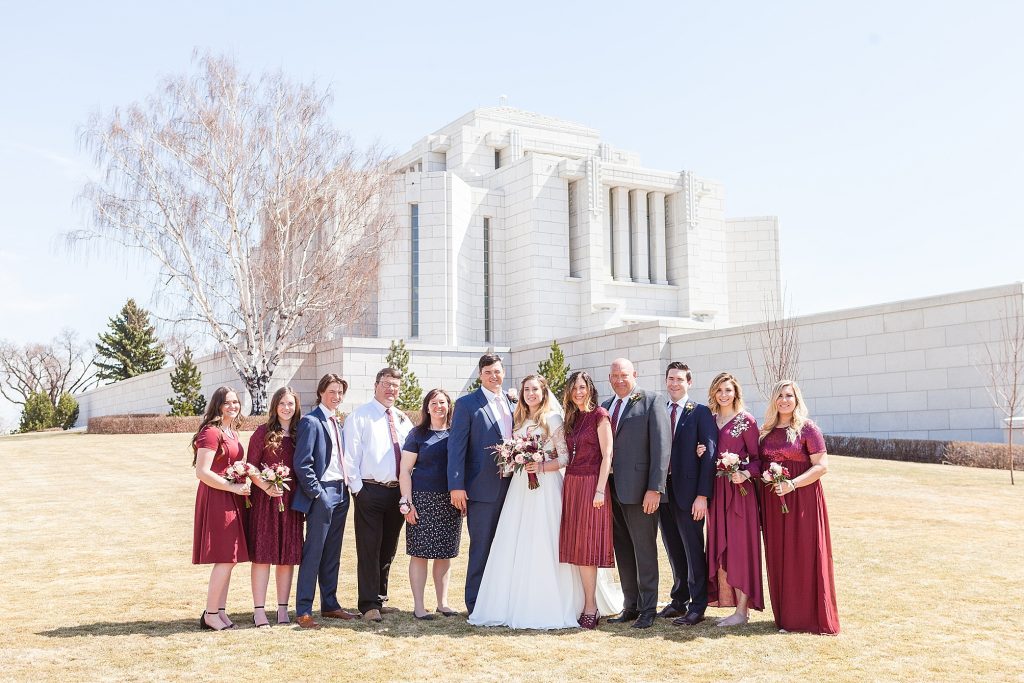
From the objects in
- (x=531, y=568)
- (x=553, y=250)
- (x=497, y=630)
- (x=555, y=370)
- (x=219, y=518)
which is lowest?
(x=497, y=630)

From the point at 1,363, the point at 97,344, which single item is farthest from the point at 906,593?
the point at 1,363

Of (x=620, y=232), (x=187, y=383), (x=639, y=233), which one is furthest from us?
(x=639, y=233)

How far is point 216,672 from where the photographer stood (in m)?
5.78

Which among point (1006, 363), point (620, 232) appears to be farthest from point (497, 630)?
point (620, 232)

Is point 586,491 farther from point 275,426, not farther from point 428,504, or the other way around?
point 275,426

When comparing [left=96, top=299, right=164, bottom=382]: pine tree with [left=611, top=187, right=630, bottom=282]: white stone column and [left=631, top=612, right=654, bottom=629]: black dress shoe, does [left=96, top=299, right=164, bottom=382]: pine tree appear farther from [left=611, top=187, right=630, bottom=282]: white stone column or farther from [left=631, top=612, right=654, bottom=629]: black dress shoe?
[left=631, top=612, right=654, bottom=629]: black dress shoe

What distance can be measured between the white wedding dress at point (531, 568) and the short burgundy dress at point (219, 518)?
192 centimetres

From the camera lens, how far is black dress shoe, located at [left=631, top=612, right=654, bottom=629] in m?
6.91

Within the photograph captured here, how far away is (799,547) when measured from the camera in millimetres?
6730

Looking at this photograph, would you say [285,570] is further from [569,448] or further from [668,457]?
[668,457]

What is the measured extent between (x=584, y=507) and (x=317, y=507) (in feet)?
6.86

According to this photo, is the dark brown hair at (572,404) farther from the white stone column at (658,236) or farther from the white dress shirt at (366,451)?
→ the white stone column at (658,236)

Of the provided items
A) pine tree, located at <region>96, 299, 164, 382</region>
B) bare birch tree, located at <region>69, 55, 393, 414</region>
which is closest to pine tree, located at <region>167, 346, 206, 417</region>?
bare birch tree, located at <region>69, 55, 393, 414</region>

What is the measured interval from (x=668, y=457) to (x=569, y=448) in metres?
0.77
